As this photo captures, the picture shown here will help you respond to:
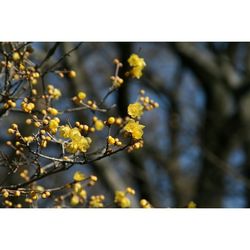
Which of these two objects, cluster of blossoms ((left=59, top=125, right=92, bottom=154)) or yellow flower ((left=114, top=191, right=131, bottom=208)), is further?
yellow flower ((left=114, top=191, right=131, bottom=208))

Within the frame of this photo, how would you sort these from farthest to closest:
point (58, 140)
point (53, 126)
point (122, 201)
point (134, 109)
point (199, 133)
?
point (199, 133), point (122, 201), point (58, 140), point (134, 109), point (53, 126)

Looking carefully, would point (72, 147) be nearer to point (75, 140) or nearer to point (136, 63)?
point (75, 140)

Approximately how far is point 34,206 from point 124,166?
570 centimetres

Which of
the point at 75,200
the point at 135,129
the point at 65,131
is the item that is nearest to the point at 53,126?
the point at 65,131

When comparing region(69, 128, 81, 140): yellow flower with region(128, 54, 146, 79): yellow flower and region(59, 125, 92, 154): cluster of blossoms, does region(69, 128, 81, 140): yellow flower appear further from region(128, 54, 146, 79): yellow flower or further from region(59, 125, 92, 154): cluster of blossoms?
region(128, 54, 146, 79): yellow flower

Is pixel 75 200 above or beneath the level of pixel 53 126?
beneath

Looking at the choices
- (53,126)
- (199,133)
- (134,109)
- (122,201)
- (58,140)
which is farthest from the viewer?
(199,133)

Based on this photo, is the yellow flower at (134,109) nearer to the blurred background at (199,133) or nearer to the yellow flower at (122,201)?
the yellow flower at (122,201)

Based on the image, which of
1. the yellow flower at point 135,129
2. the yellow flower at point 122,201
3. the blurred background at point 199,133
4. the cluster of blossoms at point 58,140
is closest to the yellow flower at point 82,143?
the cluster of blossoms at point 58,140

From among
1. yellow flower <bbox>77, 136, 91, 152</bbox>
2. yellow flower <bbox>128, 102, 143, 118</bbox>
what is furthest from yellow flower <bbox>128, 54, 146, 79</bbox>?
yellow flower <bbox>77, 136, 91, 152</bbox>

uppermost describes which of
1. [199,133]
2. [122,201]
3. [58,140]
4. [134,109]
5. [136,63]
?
[136,63]

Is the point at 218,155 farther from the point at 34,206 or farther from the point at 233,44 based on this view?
the point at 34,206

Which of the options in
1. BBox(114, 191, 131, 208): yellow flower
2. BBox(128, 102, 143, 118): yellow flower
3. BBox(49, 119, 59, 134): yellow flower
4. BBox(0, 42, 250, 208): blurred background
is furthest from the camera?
BBox(0, 42, 250, 208): blurred background

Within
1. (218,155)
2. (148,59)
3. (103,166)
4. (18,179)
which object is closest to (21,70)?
(103,166)
